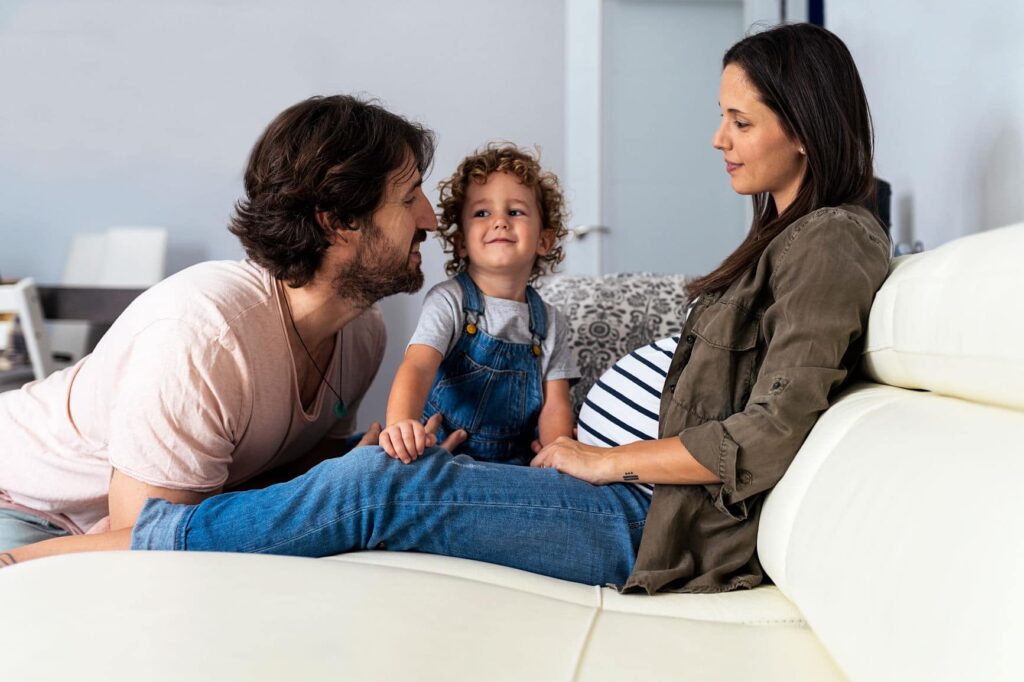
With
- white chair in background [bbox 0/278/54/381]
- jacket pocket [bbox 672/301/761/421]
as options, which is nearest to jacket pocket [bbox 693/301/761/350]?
jacket pocket [bbox 672/301/761/421]

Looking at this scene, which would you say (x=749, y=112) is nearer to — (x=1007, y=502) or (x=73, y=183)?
(x=1007, y=502)

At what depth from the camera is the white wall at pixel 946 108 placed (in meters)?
1.48

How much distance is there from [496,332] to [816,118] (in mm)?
739

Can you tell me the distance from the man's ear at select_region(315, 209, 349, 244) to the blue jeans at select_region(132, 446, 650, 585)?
0.49 metres

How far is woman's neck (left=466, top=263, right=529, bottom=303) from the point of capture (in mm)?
1760

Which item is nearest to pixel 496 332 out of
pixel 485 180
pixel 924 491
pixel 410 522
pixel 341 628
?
pixel 485 180

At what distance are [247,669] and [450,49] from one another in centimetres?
363

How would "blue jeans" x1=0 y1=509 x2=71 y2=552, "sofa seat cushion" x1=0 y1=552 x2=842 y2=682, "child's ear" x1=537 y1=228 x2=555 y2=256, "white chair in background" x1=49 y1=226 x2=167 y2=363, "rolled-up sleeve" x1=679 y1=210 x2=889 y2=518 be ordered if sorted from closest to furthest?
"sofa seat cushion" x1=0 y1=552 x2=842 y2=682
"rolled-up sleeve" x1=679 y1=210 x2=889 y2=518
"blue jeans" x1=0 y1=509 x2=71 y2=552
"child's ear" x1=537 y1=228 x2=555 y2=256
"white chair in background" x1=49 y1=226 x2=167 y2=363

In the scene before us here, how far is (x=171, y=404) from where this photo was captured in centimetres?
125

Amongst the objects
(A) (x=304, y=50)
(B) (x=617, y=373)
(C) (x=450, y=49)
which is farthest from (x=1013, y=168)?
(A) (x=304, y=50)

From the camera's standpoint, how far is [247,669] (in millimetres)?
688

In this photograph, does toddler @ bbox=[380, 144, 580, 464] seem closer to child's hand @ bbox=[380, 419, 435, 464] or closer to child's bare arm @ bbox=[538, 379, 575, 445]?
child's bare arm @ bbox=[538, 379, 575, 445]

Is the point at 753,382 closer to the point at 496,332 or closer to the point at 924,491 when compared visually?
the point at 924,491

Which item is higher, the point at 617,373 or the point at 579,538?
the point at 617,373
